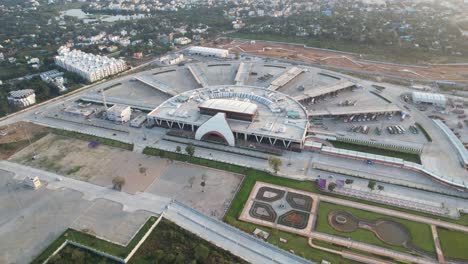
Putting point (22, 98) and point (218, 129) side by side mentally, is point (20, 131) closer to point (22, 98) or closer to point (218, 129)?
point (22, 98)

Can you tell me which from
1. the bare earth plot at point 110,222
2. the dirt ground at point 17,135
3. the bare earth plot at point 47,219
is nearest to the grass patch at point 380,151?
the bare earth plot at point 110,222

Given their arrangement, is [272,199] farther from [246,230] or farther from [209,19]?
[209,19]

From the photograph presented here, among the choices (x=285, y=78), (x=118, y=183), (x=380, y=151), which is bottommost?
(x=118, y=183)

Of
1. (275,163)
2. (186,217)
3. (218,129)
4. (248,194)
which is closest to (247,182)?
(248,194)

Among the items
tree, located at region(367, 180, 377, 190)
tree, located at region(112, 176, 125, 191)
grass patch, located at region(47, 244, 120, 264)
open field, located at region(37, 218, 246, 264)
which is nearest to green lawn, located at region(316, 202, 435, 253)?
tree, located at region(367, 180, 377, 190)

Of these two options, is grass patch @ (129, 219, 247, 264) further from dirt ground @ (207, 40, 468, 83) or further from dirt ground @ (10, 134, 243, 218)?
dirt ground @ (207, 40, 468, 83)

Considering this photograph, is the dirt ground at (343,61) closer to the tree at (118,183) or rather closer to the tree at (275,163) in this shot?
the tree at (275,163)

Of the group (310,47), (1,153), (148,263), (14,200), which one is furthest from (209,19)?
(148,263)
